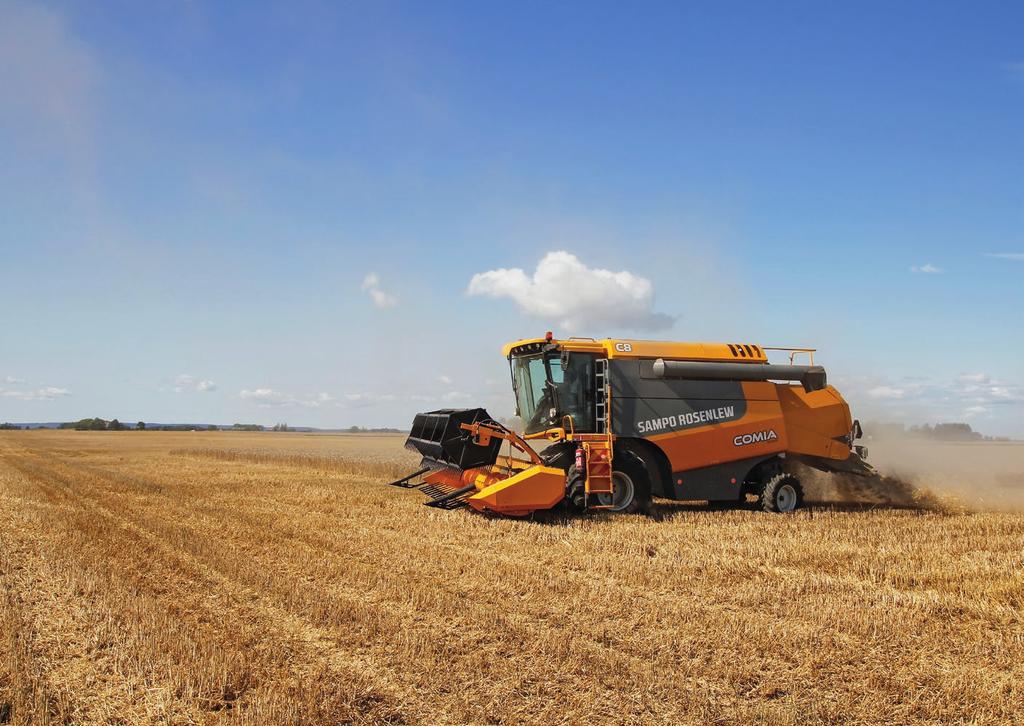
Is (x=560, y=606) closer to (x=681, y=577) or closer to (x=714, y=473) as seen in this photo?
(x=681, y=577)

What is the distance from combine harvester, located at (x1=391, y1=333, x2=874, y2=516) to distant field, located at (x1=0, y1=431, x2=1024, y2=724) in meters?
0.92

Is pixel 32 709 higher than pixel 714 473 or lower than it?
lower

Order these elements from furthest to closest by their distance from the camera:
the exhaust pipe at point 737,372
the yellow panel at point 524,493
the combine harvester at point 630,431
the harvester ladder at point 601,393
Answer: the exhaust pipe at point 737,372
the harvester ladder at point 601,393
the combine harvester at point 630,431
the yellow panel at point 524,493

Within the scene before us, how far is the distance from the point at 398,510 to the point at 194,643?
265 inches

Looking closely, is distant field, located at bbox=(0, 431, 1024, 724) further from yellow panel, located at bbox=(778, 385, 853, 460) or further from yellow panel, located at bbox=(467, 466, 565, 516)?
yellow panel, located at bbox=(778, 385, 853, 460)

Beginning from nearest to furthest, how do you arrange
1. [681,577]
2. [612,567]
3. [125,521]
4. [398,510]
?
[681,577]
[612,567]
[125,521]
[398,510]

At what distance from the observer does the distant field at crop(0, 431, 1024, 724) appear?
4.21 m

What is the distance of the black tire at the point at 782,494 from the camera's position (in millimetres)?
12508

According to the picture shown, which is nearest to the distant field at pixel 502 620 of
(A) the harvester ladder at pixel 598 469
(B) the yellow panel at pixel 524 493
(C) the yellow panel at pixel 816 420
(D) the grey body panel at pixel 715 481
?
(B) the yellow panel at pixel 524 493

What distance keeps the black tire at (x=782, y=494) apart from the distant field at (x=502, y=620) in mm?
1643

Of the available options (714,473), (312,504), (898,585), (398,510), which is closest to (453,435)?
(398,510)

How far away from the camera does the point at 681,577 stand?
7.18 metres

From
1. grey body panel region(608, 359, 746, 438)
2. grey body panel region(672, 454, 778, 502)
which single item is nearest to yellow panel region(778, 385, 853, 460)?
grey body panel region(672, 454, 778, 502)

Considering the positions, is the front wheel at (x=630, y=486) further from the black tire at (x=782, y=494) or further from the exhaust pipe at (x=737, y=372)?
the black tire at (x=782, y=494)
